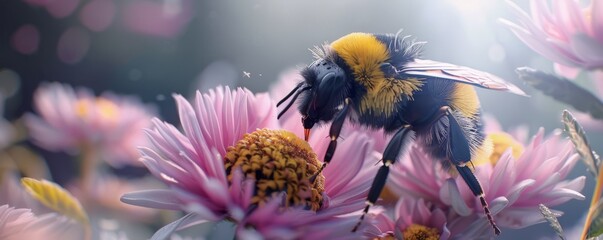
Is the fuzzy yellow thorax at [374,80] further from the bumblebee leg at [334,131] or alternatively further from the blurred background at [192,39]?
the blurred background at [192,39]

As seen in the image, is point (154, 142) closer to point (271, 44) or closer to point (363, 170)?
point (363, 170)

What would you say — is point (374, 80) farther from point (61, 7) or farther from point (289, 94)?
point (61, 7)

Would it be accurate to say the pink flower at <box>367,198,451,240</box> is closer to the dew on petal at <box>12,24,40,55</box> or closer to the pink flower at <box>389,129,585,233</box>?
the pink flower at <box>389,129,585,233</box>

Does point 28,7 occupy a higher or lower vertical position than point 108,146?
higher

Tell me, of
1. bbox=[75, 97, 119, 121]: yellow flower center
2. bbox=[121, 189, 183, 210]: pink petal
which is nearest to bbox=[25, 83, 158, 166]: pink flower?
bbox=[75, 97, 119, 121]: yellow flower center

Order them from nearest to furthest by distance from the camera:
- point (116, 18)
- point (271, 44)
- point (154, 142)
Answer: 1. point (154, 142)
2. point (271, 44)
3. point (116, 18)

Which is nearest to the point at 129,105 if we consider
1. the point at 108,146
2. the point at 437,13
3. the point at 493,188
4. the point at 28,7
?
the point at 108,146

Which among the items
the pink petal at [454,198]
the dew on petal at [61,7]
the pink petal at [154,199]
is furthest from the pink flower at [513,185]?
the dew on petal at [61,7]
